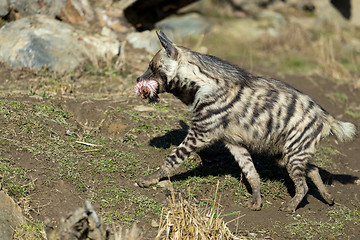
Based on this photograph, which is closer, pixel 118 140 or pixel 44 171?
pixel 44 171

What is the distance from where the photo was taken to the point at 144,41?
33.5ft

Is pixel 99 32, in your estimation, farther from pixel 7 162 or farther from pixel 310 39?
→ pixel 310 39

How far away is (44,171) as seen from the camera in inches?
218

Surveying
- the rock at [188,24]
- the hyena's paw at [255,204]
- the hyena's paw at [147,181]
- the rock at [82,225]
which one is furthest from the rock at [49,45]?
the rock at [82,225]

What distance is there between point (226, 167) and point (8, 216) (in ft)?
10.6

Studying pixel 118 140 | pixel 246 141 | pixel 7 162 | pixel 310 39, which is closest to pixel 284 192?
pixel 246 141

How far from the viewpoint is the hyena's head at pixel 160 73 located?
19.6 feet

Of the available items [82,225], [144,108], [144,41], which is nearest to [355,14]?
[144,41]

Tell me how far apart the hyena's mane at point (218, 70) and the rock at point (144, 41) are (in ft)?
13.4

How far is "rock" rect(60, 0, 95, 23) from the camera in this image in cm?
1001

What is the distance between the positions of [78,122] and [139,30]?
504cm

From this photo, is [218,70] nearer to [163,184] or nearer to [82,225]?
[163,184]

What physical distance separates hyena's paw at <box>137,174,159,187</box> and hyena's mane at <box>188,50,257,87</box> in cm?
148

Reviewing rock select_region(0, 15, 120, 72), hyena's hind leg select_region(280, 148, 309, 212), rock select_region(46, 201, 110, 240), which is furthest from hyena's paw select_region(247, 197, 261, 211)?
rock select_region(0, 15, 120, 72)
